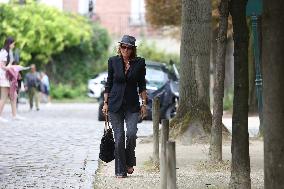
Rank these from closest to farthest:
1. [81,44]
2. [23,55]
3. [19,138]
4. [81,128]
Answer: [19,138]
[81,128]
[23,55]
[81,44]

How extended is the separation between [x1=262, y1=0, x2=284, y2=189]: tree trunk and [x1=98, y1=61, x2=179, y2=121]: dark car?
1541 cm

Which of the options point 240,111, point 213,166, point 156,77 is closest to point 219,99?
point 213,166

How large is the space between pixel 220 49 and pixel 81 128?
824 cm

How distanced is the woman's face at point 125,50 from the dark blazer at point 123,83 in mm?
72

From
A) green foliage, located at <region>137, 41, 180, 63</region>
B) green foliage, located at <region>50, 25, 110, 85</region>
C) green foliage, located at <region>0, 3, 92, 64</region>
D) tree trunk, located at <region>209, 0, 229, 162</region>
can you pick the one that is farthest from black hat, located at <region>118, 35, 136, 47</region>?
green foliage, located at <region>50, 25, 110, 85</region>

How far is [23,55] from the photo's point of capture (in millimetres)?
41875

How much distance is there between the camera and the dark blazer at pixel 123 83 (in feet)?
37.4

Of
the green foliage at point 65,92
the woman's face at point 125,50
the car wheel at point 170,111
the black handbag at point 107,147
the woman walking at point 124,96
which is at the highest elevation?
the woman's face at point 125,50

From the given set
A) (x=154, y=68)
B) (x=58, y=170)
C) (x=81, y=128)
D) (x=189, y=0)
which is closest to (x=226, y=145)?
(x=189, y=0)

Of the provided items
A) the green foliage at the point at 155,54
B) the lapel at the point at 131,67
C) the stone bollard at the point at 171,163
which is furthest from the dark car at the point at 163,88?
the green foliage at the point at 155,54

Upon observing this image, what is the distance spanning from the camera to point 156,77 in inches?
982

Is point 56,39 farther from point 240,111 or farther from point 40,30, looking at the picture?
Result: point 240,111

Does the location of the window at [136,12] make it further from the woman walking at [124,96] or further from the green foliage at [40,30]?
the woman walking at [124,96]

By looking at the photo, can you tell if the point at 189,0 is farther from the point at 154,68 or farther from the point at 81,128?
the point at 154,68
